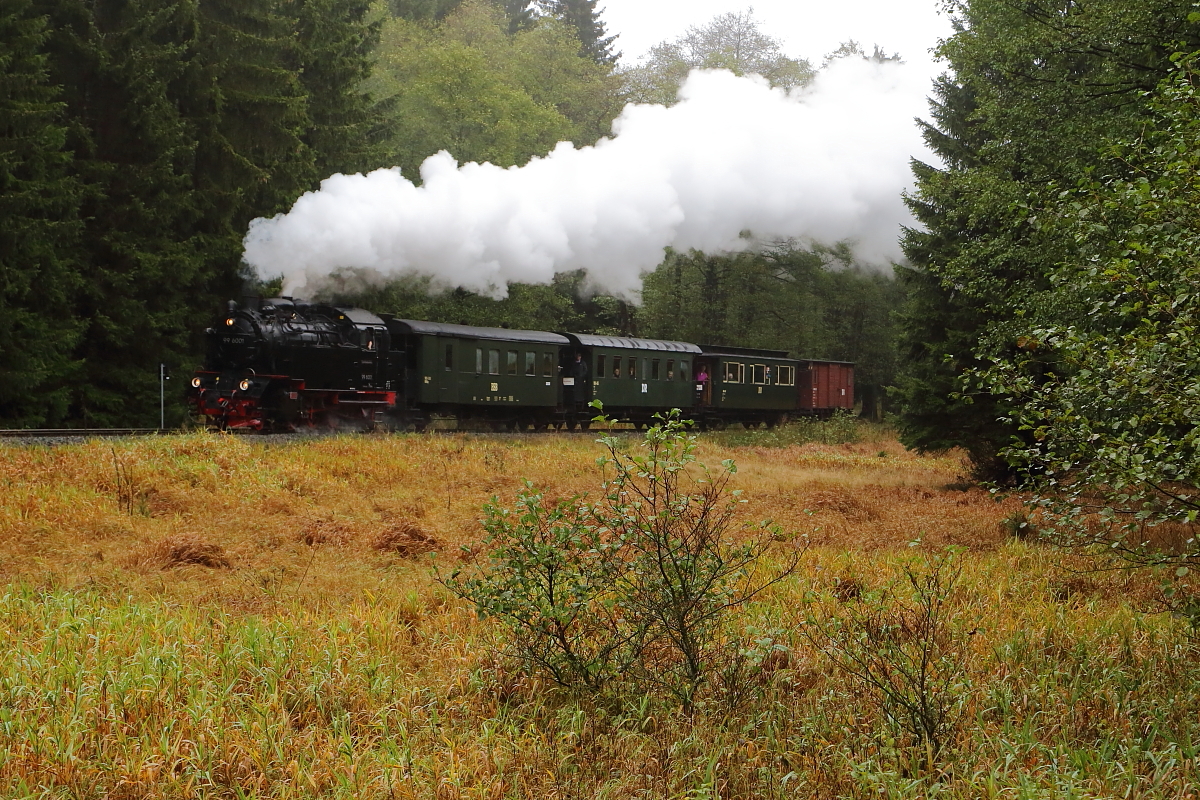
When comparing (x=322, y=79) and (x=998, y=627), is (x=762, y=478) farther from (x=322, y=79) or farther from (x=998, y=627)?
(x=322, y=79)

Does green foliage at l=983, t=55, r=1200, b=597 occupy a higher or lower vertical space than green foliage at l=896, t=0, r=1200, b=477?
lower

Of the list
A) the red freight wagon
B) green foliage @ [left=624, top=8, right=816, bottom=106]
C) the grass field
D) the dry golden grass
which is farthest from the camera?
green foliage @ [left=624, top=8, right=816, bottom=106]

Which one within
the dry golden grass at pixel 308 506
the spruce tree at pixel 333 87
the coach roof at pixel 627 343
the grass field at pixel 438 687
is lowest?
the grass field at pixel 438 687

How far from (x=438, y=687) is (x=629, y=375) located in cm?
2030

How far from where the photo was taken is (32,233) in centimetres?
1666

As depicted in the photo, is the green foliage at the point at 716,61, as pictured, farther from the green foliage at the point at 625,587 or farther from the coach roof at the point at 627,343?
the green foliage at the point at 625,587

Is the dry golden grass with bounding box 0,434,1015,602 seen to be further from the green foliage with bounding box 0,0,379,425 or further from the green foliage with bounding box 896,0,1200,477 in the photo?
the green foliage with bounding box 0,0,379,425

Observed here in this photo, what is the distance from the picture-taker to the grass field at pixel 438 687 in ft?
15.0

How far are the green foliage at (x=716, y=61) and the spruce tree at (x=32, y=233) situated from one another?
28895 millimetres

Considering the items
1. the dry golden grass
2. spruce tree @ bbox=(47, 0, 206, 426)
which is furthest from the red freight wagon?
spruce tree @ bbox=(47, 0, 206, 426)

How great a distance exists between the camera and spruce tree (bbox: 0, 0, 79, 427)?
1639 cm

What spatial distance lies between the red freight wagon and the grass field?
74.6ft

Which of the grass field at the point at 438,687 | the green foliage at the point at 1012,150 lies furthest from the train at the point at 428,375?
the grass field at the point at 438,687

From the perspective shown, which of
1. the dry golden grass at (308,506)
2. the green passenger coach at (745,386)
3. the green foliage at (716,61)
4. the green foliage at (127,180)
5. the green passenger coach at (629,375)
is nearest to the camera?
the dry golden grass at (308,506)
